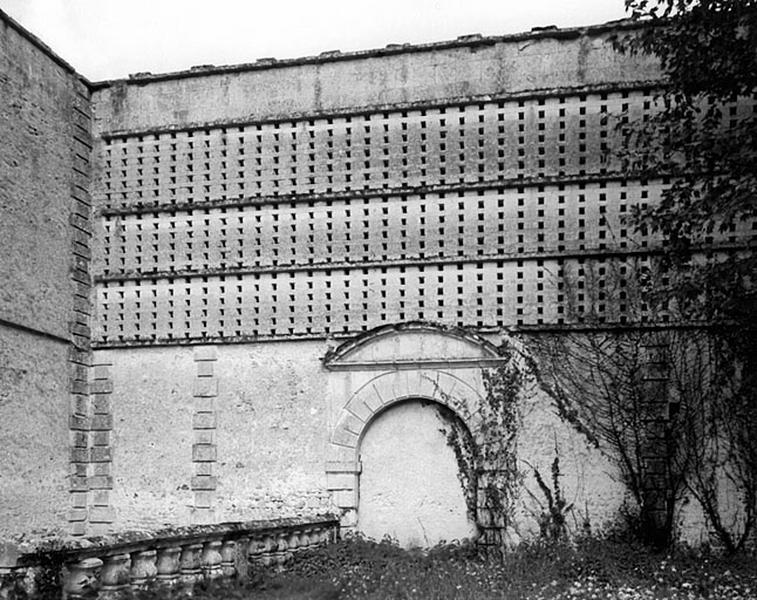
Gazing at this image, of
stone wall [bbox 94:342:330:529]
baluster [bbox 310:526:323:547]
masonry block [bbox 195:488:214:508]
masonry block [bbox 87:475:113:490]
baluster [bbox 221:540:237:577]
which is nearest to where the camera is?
baluster [bbox 221:540:237:577]

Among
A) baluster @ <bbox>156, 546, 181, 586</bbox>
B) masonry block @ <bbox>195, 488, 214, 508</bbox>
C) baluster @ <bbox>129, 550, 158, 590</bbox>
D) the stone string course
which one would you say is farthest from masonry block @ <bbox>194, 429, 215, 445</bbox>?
baluster @ <bbox>129, 550, 158, 590</bbox>

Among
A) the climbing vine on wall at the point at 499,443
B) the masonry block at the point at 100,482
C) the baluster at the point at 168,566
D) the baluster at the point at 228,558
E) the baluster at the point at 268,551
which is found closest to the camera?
the baluster at the point at 168,566

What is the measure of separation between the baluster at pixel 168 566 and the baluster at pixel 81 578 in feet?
2.95

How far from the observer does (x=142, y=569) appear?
318 inches

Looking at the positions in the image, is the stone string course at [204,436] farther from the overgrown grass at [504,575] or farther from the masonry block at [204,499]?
the overgrown grass at [504,575]

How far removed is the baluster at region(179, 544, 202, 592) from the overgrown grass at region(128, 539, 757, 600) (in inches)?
6.3

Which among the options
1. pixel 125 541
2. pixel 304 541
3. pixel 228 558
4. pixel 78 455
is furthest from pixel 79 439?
pixel 125 541

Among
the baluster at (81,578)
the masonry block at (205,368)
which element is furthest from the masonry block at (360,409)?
the baluster at (81,578)

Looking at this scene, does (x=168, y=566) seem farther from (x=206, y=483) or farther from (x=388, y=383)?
(x=388, y=383)

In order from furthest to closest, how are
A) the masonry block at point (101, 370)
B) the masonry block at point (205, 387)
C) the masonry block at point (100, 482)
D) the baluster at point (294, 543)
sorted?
the masonry block at point (101, 370), the masonry block at point (100, 482), the masonry block at point (205, 387), the baluster at point (294, 543)

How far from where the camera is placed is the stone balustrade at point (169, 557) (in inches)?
283

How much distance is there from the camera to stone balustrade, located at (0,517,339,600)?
7.18m

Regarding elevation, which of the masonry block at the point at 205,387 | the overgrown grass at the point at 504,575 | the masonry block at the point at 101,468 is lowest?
the overgrown grass at the point at 504,575

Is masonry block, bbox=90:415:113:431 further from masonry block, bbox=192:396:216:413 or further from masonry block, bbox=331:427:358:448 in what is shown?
masonry block, bbox=331:427:358:448
